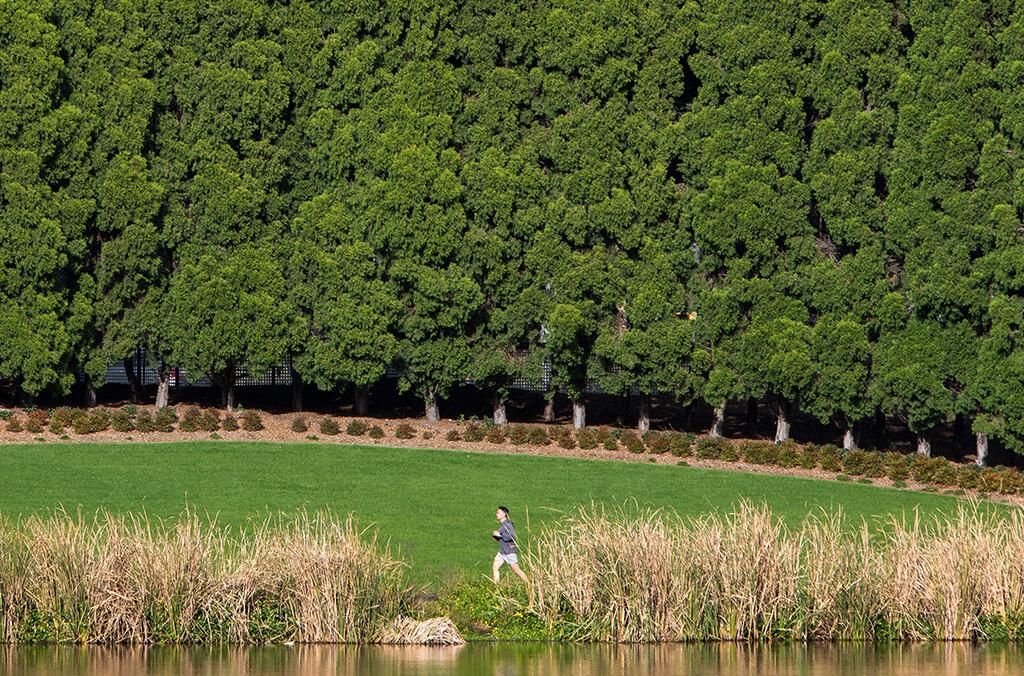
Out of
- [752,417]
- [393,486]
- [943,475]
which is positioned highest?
[752,417]

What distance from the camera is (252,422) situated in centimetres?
3216

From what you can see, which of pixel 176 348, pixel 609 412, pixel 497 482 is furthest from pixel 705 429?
pixel 176 348

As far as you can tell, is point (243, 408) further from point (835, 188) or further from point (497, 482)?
point (835, 188)

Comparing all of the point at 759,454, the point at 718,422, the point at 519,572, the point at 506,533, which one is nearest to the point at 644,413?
the point at 718,422

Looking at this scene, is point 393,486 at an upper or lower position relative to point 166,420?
lower

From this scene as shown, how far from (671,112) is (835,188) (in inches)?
150

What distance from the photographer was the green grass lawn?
25.5 meters

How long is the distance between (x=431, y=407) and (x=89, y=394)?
7.06 m

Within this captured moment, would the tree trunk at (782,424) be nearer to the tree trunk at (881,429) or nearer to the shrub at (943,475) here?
the tree trunk at (881,429)

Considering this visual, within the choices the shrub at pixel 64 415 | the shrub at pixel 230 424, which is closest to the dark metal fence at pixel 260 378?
the shrub at pixel 230 424

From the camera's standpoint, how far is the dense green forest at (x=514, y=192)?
106ft

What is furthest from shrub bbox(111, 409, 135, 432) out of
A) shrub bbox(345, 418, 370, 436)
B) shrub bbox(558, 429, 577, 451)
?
shrub bbox(558, 429, 577, 451)

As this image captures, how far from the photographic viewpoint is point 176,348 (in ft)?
110

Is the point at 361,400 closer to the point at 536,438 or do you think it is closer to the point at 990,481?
the point at 536,438
